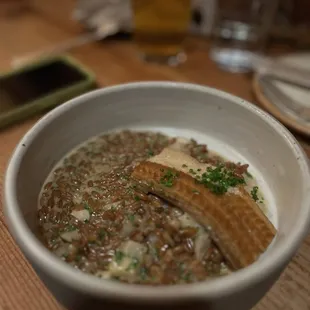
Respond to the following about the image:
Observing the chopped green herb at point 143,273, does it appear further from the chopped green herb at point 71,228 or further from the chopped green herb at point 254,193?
the chopped green herb at point 254,193

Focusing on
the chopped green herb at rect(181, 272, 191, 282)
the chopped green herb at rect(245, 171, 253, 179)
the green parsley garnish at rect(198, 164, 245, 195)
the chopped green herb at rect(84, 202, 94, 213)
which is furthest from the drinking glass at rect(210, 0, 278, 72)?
the chopped green herb at rect(181, 272, 191, 282)

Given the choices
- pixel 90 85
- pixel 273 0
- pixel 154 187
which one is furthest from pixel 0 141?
pixel 273 0

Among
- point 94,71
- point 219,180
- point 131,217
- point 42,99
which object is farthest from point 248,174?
point 94,71

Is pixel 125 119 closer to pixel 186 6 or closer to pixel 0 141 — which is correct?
pixel 0 141

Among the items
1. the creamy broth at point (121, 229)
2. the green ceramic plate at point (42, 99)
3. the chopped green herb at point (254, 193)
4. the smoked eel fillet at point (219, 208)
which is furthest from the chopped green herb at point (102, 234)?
the green ceramic plate at point (42, 99)

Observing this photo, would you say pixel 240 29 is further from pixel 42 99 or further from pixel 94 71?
pixel 42 99
